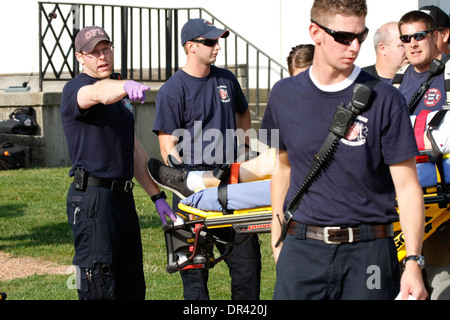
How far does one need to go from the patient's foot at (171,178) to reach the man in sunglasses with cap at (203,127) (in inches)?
11.7

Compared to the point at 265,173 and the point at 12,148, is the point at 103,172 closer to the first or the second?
the point at 265,173

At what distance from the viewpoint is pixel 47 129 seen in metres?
13.4

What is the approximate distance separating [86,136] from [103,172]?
264mm

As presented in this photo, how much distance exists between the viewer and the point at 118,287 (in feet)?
18.3

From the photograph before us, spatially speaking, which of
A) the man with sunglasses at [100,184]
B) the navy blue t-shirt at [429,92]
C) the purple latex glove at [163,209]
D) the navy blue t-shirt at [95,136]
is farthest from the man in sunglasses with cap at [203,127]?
the navy blue t-shirt at [429,92]

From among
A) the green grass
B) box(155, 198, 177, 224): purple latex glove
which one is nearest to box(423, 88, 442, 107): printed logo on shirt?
box(155, 198, 177, 224): purple latex glove

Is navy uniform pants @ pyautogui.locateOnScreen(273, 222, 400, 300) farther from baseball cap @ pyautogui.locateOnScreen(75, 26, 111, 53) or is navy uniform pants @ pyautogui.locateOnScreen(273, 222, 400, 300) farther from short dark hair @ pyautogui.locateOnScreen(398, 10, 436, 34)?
baseball cap @ pyautogui.locateOnScreen(75, 26, 111, 53)

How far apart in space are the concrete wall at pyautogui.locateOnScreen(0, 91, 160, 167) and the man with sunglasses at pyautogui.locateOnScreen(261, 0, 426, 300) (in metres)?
9.94

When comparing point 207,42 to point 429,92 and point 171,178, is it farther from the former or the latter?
point 429,92

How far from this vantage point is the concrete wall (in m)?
13.3

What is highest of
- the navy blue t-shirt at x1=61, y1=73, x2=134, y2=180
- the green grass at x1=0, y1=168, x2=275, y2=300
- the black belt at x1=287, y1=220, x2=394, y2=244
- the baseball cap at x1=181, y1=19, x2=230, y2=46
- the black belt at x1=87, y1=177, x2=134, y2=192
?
the baseball cap at x1=181, y1=19, x2=230, y2=46

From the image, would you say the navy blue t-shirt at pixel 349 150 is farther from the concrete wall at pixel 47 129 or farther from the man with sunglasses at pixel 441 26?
the concrete wall at pixel 47 129

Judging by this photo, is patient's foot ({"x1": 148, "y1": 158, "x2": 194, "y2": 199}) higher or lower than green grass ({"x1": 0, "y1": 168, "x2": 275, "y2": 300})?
higher
